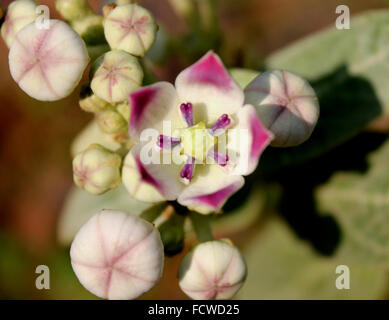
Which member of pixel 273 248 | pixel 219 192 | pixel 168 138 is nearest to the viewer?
pixel 219 192

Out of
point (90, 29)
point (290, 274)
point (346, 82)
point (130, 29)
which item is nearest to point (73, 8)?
point (90, 29)

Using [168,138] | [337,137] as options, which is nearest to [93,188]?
[168,138]

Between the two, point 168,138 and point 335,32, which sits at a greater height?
point 335,32

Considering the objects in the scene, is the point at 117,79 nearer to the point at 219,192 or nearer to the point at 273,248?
the point at 219,192

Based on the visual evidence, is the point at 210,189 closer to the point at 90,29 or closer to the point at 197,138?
the point at 197,138

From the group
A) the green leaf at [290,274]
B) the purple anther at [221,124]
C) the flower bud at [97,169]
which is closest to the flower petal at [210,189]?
the purple anther at [221,124]

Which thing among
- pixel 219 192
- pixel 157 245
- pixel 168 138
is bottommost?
pixel 157 245
